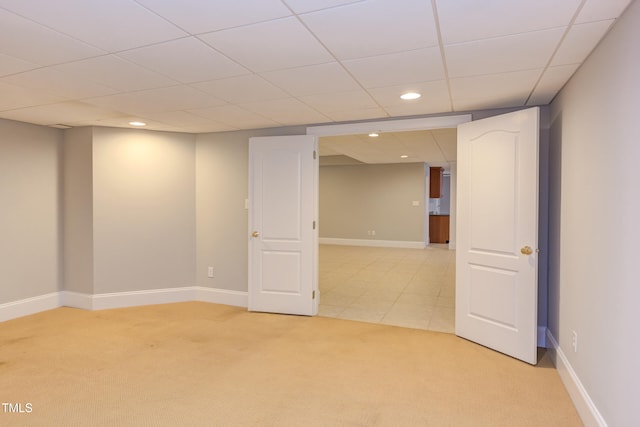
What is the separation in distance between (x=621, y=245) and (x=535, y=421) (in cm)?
120

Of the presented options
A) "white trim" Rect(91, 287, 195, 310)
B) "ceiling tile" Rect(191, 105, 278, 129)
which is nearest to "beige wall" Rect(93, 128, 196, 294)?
"white trim" Rect(91, 287, 195, 310)

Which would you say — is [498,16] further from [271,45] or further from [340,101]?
[340,101]

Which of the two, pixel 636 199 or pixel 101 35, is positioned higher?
pixel 101 35

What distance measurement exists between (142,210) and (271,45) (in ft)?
11.2

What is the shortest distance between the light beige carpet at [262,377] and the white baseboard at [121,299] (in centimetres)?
38

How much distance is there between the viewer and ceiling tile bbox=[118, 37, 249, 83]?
2184 millimetres

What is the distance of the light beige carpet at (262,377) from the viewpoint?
7.57 feet

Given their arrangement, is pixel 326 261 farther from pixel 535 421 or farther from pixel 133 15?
pixel 133 15

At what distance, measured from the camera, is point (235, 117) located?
4.00 m

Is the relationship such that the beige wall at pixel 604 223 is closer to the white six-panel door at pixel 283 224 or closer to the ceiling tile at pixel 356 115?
the ceiling tile at pixel 356 115

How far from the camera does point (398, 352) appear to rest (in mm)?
3307

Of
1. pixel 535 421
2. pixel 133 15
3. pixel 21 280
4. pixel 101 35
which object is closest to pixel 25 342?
pixel 21 280

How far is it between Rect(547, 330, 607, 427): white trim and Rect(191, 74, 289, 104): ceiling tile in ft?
9.74

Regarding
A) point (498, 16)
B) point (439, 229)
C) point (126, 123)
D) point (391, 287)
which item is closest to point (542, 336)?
point (391, 287)
